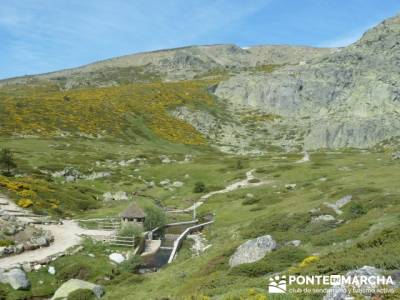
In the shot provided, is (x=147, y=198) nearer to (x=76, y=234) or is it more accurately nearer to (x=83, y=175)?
(x=83, y=175)

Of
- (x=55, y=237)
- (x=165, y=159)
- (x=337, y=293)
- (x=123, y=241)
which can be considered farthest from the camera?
(x=165, y=159)

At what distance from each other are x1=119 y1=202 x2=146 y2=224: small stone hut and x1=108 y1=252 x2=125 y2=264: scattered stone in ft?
27.2

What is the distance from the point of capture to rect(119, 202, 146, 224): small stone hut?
54.0 meters

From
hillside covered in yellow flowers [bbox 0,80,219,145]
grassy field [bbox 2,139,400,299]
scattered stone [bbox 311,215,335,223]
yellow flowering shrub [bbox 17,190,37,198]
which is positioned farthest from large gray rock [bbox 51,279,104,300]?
hillside covered in yellow flowers [bbox 0,80,219,145]

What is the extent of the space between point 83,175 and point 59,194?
23.6m

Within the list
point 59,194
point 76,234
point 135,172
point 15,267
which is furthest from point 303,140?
point 15,267

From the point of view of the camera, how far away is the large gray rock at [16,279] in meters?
36.2

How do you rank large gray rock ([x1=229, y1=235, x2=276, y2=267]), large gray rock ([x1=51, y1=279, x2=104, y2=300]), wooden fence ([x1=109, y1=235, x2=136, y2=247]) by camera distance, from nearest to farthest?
large gray rock ([x1=229, y1=235, x2=276, y2=267])
large gray rock ([x1=51, y1=279, x2=104, y2=300])
wooden fence ([x1=109, y1=235, x2=136, y2=247])

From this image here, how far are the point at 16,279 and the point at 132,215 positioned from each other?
19120 mm

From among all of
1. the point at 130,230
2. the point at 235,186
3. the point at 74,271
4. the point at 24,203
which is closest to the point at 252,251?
the point at 74,271

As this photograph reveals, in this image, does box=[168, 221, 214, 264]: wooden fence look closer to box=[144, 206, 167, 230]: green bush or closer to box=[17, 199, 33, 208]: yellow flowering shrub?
box=[144, 206, 167, 230]: green bush

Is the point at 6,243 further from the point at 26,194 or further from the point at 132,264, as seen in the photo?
the point at 26,194

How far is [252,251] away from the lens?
3309 cm

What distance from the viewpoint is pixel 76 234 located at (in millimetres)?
51969
